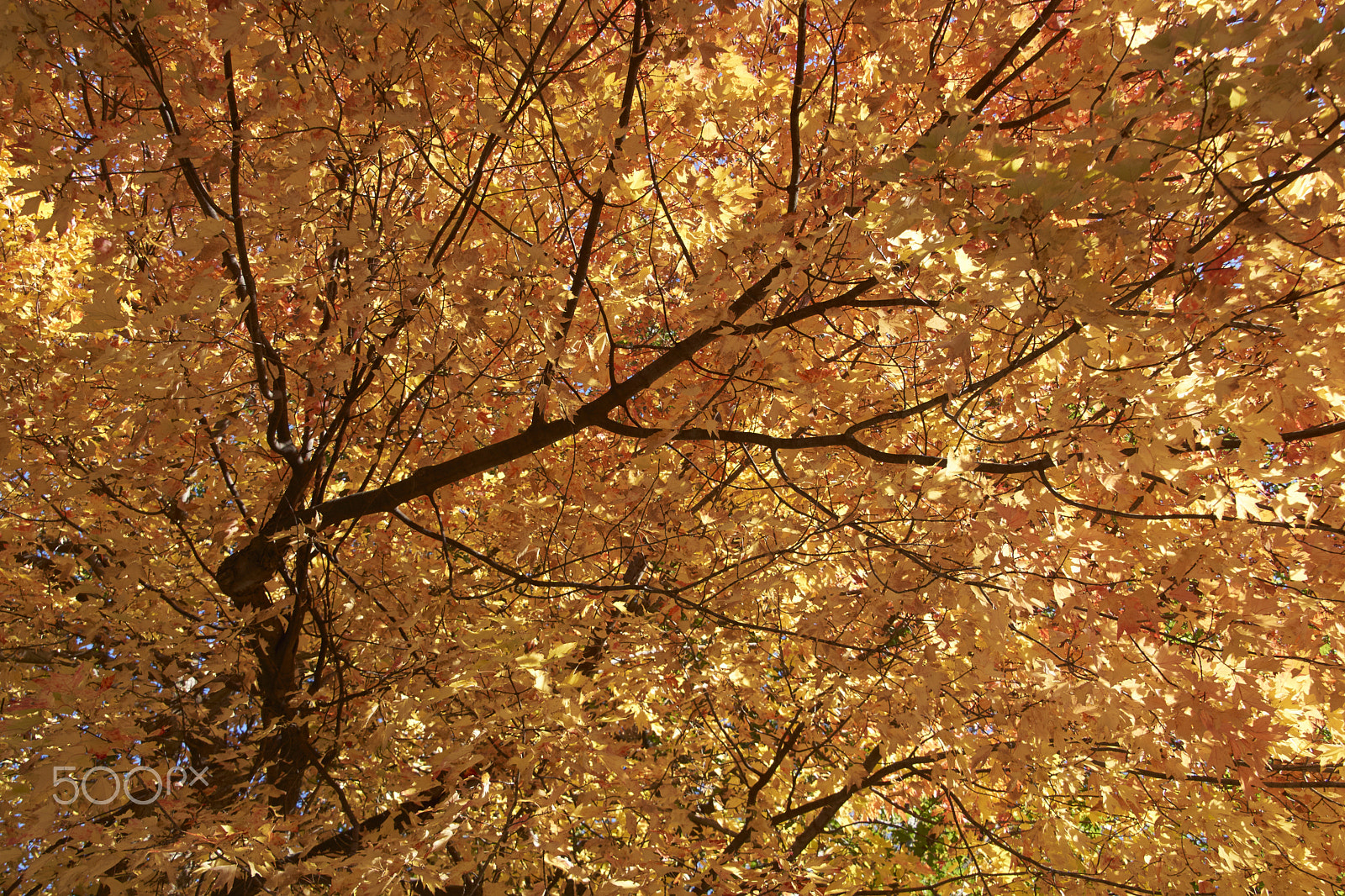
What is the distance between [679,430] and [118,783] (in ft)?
9.00

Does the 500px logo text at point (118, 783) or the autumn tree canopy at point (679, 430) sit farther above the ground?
the autumn tree canopy at point (679, 430)

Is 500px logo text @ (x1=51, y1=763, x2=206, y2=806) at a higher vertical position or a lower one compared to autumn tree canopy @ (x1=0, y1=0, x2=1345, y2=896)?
lower

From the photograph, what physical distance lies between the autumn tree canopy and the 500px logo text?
25 millimetres

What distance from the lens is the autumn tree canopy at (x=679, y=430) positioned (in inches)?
90.0

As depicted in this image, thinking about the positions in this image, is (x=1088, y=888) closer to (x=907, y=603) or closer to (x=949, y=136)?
(x=907, y=603)

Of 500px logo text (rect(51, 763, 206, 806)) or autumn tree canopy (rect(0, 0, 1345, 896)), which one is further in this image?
500px logo text (rect(51, 763, 206, 806))

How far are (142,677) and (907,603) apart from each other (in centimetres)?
374

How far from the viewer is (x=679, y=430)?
9.72ft

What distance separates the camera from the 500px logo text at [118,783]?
261 centimetres

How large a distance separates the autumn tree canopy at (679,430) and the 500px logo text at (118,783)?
1.0 inches

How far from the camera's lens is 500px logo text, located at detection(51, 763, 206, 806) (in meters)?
2.61

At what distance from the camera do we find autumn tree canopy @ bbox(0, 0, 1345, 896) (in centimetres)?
229

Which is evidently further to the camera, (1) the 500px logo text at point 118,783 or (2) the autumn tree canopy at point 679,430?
(1) the 500px logo text at point 118,783

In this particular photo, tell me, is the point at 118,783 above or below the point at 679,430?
below
